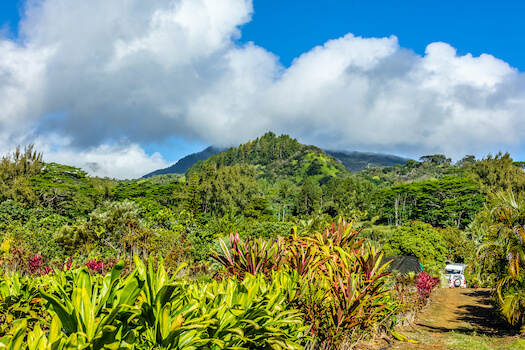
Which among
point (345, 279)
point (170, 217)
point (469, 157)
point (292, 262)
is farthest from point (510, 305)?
point (469, 157)

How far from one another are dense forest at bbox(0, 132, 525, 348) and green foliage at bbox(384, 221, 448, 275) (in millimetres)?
87

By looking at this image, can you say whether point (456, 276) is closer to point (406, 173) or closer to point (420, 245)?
point (420, 245)

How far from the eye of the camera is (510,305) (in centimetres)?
663

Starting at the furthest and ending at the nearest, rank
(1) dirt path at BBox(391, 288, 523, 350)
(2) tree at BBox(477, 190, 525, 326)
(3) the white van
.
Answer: (3) the white van < (2) tree at BBox(477, 190, 525, 326) < (1) dirt path at BBox(391, 288, 523, 350)

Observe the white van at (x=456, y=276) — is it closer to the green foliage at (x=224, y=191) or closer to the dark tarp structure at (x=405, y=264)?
the dark tarp structure at (x=405, y=264)

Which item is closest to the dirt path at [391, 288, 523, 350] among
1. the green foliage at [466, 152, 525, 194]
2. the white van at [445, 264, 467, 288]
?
the white van at [445, 264, 467, 288]

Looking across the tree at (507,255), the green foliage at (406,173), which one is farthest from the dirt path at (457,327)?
the green foliage at (406,173)

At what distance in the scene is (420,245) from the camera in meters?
23.0

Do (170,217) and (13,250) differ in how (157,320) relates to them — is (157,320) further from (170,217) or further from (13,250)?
(170,217)

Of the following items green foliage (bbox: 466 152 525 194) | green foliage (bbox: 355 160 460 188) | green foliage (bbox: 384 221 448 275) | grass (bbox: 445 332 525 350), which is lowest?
grass (bbox: 445 332 525 350)

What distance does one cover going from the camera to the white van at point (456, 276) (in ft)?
66.9

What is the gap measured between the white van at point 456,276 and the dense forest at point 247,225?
0.94m

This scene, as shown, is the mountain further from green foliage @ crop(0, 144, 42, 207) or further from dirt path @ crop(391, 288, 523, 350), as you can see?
dirt path @ crop(391, 288, 523, 350)

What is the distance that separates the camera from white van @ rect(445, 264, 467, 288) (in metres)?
20.4
